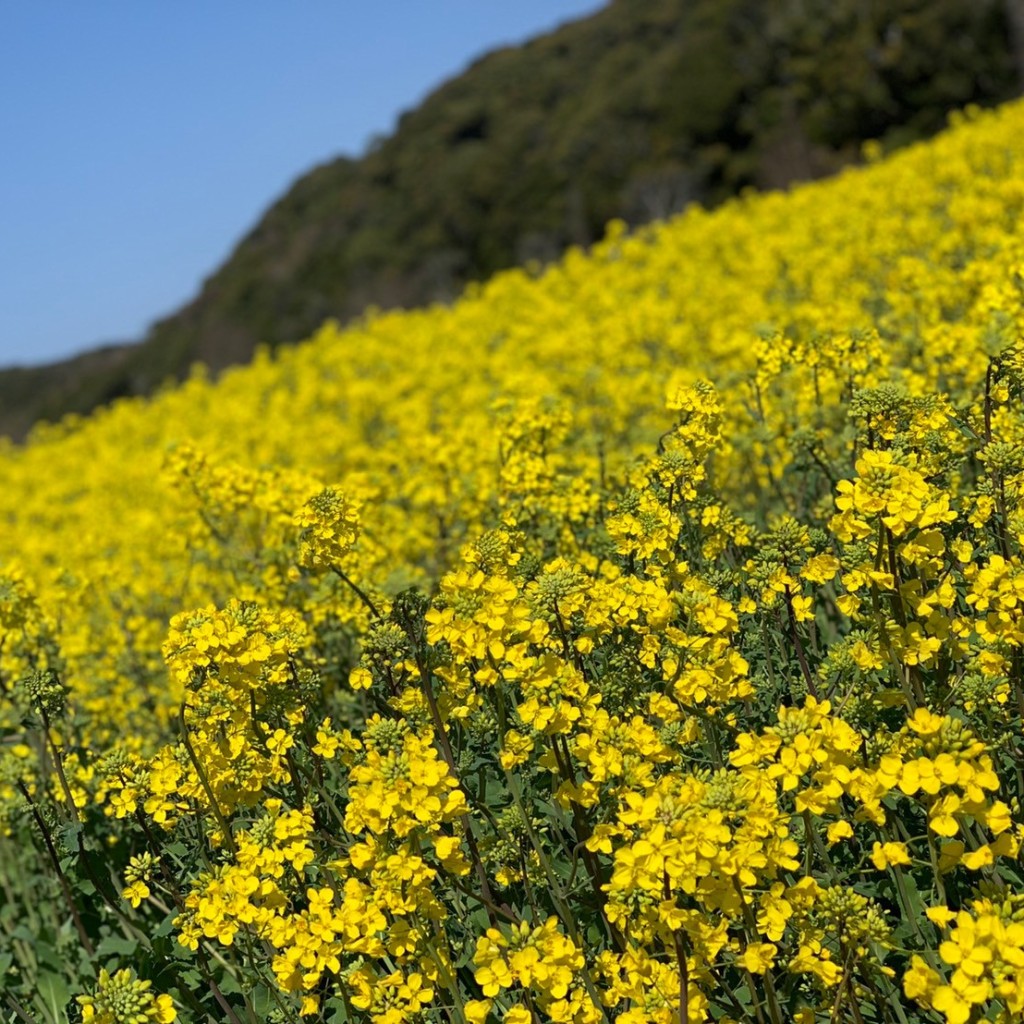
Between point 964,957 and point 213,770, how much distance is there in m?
2.09

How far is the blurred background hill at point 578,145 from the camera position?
31062mm

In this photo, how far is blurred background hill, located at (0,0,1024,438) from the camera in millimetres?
31062

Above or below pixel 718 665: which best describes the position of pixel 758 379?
above

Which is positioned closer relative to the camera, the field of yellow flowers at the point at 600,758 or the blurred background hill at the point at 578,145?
the field of yellow flowers at the point at 600,758

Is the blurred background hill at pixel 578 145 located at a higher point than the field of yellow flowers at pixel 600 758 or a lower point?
higher

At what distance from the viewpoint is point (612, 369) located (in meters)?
9.98

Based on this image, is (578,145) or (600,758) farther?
(578,145)

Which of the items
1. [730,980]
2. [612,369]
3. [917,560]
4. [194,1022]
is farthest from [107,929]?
[612,369]

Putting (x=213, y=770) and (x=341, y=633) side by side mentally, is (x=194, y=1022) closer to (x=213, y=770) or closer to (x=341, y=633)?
(x=213, y=770)

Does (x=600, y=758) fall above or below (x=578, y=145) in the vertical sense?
below

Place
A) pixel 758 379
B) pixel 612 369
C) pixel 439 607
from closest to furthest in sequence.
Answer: pixel 439 607
pixel 758 379
pixel 612 369

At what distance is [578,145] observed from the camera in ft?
150

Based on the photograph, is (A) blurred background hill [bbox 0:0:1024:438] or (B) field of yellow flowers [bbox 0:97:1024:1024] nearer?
(B) field of yellow flowers [bbox 0:97:1024:1024]

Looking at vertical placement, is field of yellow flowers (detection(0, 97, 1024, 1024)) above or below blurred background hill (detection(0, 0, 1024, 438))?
below
